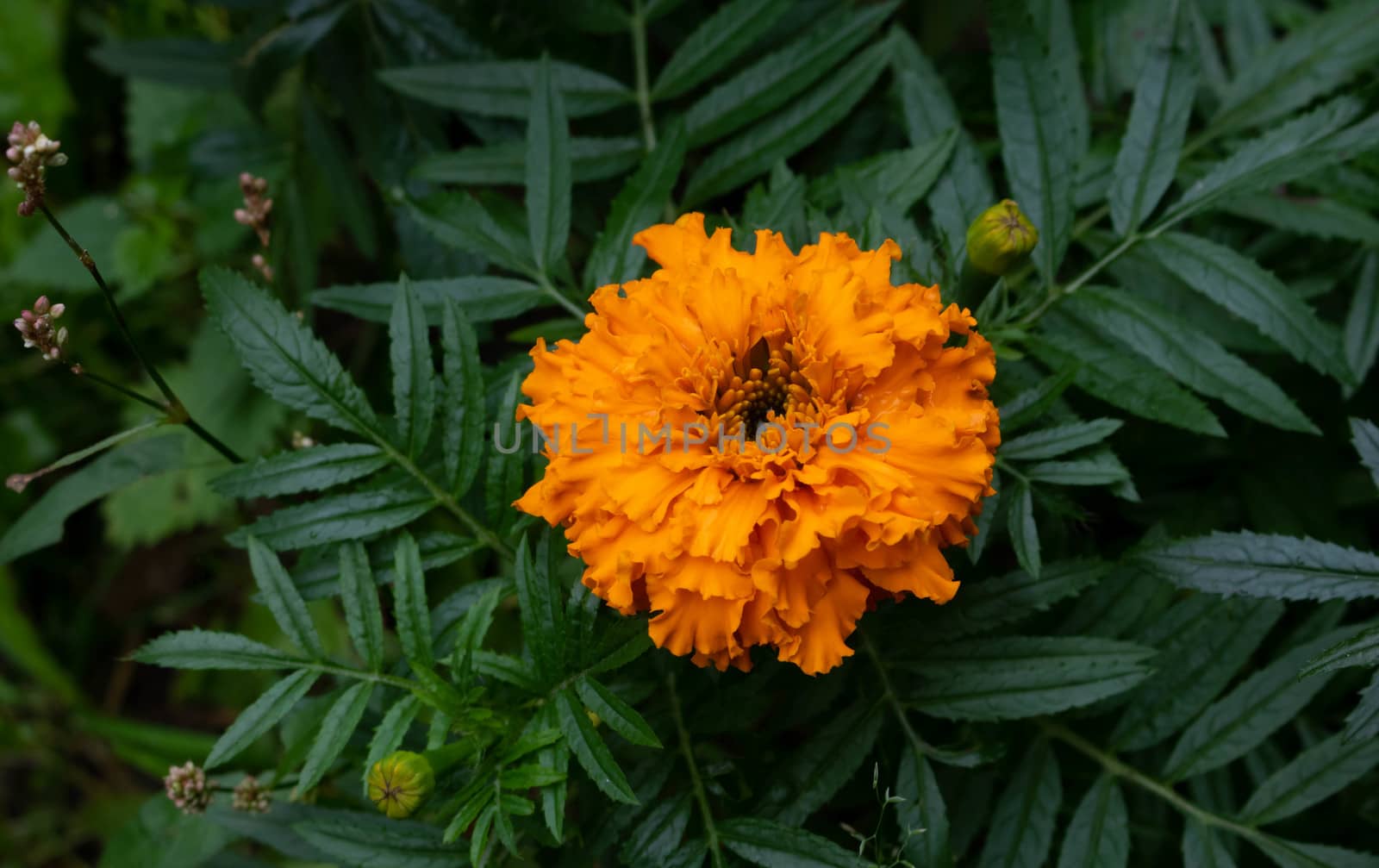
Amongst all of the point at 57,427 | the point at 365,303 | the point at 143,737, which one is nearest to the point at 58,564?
the point at 57,427

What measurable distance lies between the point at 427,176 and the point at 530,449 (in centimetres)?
52

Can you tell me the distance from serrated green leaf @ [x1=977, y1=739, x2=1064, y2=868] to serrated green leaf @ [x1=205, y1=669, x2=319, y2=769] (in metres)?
0.90

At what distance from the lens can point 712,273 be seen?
106 centimetres

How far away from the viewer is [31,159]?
1092mm

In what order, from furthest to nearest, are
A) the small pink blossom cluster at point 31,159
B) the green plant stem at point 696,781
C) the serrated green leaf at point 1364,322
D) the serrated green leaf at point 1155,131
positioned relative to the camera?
the serrated green leaf at point 1364,322 → the serrated green leaf at point 1155,131 → the green plant stem at point 696,781 → the small pink blossom cluster at point 31,159

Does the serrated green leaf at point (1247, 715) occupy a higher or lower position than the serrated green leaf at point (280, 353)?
lower

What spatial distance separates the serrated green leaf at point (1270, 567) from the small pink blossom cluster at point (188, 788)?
4.03 ft

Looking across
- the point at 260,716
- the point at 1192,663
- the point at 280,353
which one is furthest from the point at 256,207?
the point at 1192,663

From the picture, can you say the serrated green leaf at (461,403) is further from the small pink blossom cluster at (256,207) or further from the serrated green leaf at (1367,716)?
the serrated green leaf at (1367,716)

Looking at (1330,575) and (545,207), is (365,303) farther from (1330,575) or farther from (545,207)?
(1330,575)

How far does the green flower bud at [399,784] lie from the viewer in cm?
105

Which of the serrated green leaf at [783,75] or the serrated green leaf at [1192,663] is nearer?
the serrated green leaf at [1192,663]

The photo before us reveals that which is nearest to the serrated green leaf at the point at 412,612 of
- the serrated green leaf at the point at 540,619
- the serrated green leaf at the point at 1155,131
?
the serrated green leaf at the point at 540,619

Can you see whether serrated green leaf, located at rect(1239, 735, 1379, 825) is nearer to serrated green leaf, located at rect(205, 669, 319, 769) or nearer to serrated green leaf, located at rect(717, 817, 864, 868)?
serrated green leaf, located at rect(717, 817, 864, 868)
